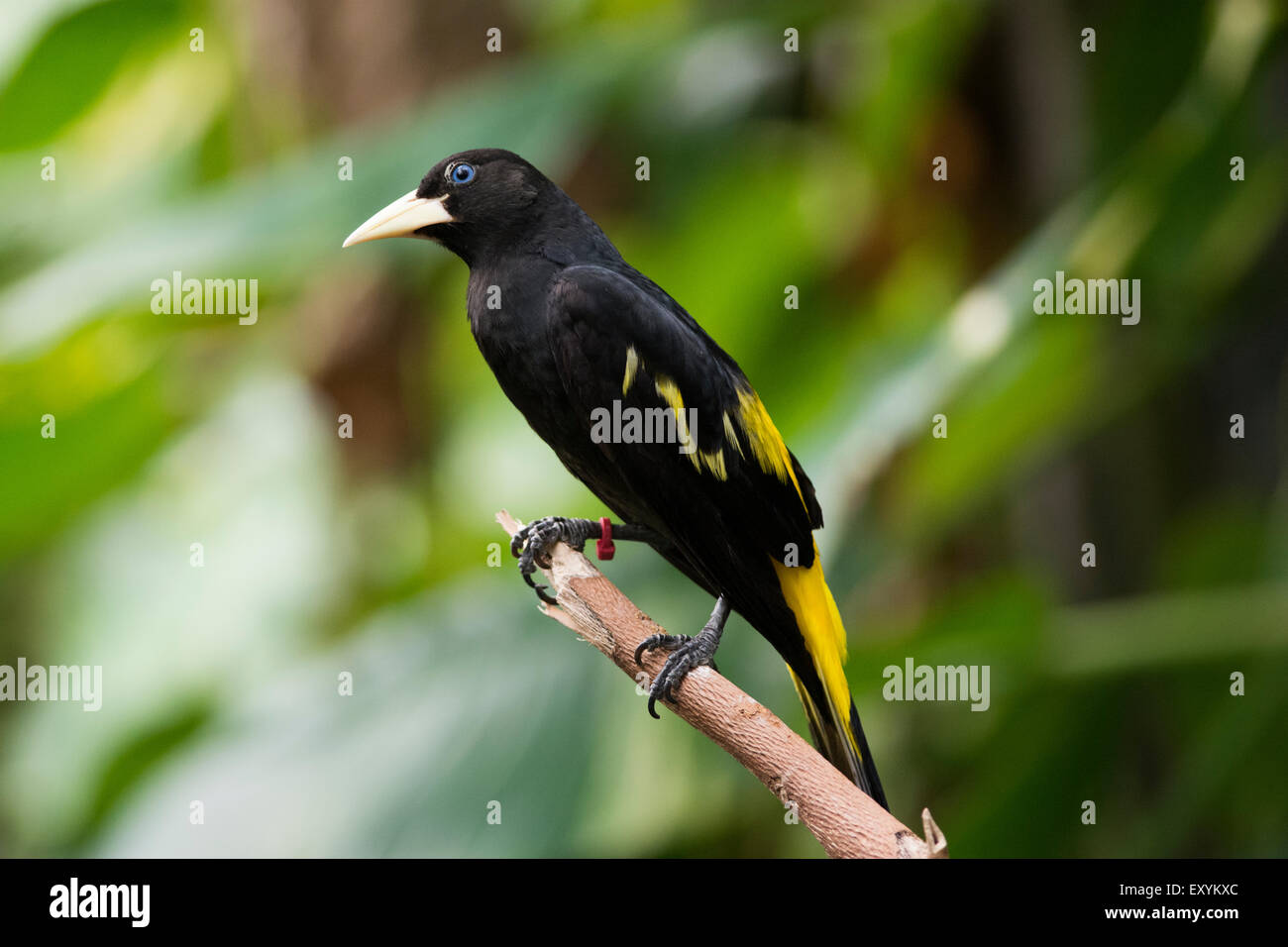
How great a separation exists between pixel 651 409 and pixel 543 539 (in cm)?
28

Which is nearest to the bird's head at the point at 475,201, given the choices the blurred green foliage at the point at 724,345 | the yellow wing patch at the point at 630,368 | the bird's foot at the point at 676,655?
the yellow wing patch at the point at 630,368

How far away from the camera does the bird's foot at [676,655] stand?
73.3 inches

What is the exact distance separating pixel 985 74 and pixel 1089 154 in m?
0.57

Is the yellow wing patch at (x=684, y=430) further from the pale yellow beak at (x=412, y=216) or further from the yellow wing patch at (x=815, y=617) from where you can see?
the pale yellow beak at (x=412, y=216)

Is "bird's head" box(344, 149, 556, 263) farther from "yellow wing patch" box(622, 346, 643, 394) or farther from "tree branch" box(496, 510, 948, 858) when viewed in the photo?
"tree branch" box(496, 510, 948, 858)

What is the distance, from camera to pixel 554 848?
2.56m

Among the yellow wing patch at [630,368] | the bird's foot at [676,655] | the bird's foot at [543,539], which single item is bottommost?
the bird's foot at [676,655]

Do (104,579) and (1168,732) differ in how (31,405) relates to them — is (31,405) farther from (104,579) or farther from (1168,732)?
(1168,732)

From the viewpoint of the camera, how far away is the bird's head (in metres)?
1.97

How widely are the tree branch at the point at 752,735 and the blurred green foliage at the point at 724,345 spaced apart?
0.72 metres

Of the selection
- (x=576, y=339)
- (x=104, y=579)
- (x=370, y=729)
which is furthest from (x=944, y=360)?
(x=104, y=579)

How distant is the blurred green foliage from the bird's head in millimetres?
870

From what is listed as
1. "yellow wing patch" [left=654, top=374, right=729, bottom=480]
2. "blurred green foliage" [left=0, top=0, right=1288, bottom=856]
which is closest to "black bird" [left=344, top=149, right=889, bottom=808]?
"yellow wing patch" [left=654, top=374, right=729, bottom=480]

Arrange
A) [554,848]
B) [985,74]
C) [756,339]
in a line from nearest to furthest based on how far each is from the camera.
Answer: [554,848], [756,339], [985,74]
